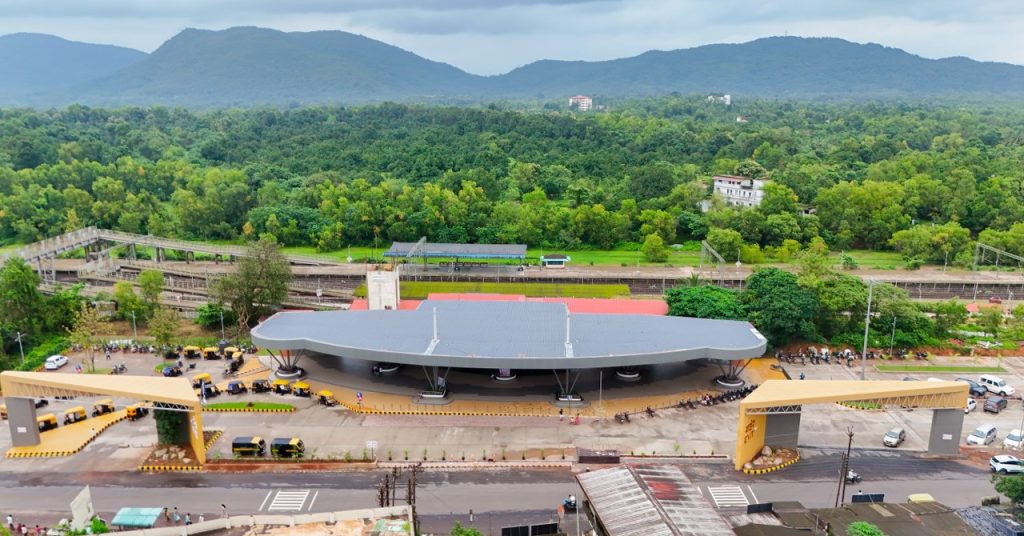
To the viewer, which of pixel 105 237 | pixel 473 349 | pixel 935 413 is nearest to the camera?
pixel 935 413

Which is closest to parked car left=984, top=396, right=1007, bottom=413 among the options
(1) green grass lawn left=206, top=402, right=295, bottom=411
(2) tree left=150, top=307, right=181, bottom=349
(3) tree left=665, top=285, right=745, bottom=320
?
(3) tree left=665, top=285, right=745, bottom=320

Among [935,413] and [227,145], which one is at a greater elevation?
[227,145]

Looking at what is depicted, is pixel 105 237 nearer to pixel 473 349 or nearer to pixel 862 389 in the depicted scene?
pixel 473 349

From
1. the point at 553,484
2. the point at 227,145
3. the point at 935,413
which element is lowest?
the point at 553,484

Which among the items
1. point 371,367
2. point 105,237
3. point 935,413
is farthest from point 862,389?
point 105,237

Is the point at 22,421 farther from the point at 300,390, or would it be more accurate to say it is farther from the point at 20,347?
the point at 20,347

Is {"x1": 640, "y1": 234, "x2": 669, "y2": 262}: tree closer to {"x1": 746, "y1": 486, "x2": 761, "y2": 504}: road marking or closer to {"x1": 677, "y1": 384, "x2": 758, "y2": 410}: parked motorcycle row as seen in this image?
{"x1": 677, "y1": 384, "x2": 758, "y2": 410}: parked motorcycle row

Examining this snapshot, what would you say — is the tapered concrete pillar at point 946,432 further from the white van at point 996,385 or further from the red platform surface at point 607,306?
the red platform surface at point 607,306

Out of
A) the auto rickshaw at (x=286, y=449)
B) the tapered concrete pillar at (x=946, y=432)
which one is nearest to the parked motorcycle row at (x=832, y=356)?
the tapered concrete pillar at (x=946, y=432)

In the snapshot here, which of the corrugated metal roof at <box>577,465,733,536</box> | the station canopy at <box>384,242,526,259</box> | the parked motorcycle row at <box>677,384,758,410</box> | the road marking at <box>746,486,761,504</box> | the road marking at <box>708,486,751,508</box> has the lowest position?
the road marking at <box>746,486,761,504</box>
